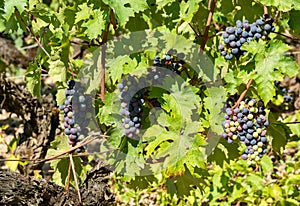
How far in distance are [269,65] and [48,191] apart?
1.20 metres

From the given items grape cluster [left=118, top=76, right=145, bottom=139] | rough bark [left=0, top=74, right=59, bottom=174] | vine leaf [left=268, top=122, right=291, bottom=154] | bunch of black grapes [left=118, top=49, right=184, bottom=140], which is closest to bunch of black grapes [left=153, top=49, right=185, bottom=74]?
bunch of black grapes [left=118, top=49, right=184, bottom=140]

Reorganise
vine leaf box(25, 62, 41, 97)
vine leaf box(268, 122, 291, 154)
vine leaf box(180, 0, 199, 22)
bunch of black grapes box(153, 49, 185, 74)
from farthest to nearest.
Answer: vine leaf box(268, 122, 291, 154), vine leaf box(25, 62, 41, 97), bunch of black grapes box(153, 49, 185, 74), vine leaf box(180, 0, 199, 22)

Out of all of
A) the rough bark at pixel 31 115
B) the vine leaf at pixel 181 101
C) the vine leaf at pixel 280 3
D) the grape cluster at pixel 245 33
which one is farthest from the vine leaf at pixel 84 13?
the rough bark at pixel 31 115

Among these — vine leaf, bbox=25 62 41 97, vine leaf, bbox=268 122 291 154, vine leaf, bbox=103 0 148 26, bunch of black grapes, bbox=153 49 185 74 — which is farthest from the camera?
vine leaf, bbox=268 122 291 154

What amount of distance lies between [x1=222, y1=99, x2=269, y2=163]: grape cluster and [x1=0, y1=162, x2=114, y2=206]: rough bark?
0.81 meters

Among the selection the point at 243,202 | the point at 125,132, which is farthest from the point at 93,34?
the point at 243,202

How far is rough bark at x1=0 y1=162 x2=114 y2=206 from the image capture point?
2.26 meters

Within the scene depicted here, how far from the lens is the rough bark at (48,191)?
226 cm

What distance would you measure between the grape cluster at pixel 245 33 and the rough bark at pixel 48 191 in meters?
1.03

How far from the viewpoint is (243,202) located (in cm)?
378

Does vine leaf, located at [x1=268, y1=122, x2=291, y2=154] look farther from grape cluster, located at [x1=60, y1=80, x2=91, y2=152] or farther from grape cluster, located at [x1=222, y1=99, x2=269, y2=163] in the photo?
grape cluster, located at [x1=60, y1=80, x2=91, y2=152]

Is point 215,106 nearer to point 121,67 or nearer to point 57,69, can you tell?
point 121,67

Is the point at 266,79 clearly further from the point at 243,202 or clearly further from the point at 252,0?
the point at 243,202

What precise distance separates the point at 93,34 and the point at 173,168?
2.13 feet
